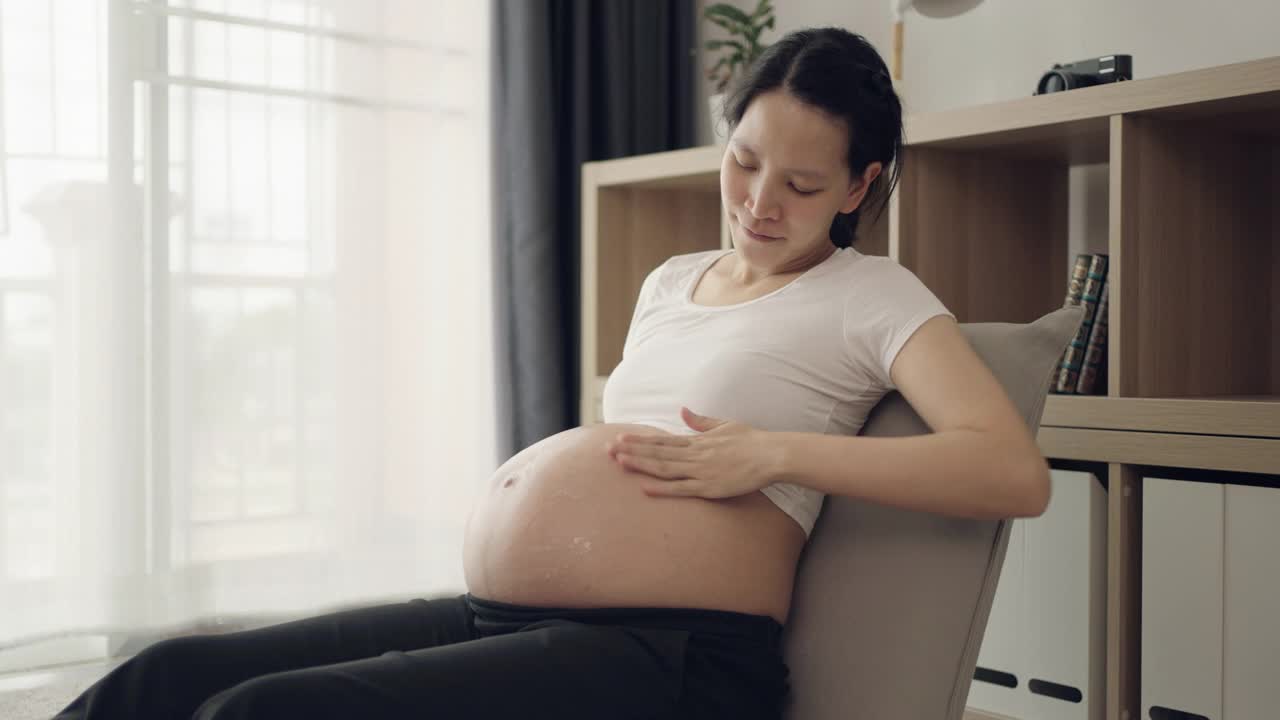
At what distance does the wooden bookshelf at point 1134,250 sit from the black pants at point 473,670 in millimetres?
651

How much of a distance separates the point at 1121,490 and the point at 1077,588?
6.2 inches

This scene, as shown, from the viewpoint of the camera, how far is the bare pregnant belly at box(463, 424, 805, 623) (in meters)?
1.06

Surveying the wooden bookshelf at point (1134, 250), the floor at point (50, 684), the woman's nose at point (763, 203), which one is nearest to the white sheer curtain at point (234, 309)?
the floor at point (50, 684)

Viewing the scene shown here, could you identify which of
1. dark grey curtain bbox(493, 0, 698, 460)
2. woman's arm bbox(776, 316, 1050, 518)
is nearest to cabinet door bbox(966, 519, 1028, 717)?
woman's arm bbox(776, 316, 1050, 518)

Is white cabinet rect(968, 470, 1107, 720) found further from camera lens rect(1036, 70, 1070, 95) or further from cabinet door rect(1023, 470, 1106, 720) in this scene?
camera lens rect(1036, 70, 1070, 95)

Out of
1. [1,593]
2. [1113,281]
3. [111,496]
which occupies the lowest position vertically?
[1,593]

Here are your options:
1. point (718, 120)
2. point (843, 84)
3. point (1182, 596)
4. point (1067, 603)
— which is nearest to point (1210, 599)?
point (1182, 596)

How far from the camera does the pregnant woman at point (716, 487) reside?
0.96 m

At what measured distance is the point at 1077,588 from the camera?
1.65m

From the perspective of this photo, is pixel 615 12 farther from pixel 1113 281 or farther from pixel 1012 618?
pixel 1012 618

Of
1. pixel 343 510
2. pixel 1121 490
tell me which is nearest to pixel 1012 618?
pixel 1121 490

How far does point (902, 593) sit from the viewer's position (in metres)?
1.08

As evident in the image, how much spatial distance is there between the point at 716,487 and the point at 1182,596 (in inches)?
32.7

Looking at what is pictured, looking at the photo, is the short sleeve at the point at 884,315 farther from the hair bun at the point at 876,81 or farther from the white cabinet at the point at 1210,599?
the white cabinet at the point at 1210,599
